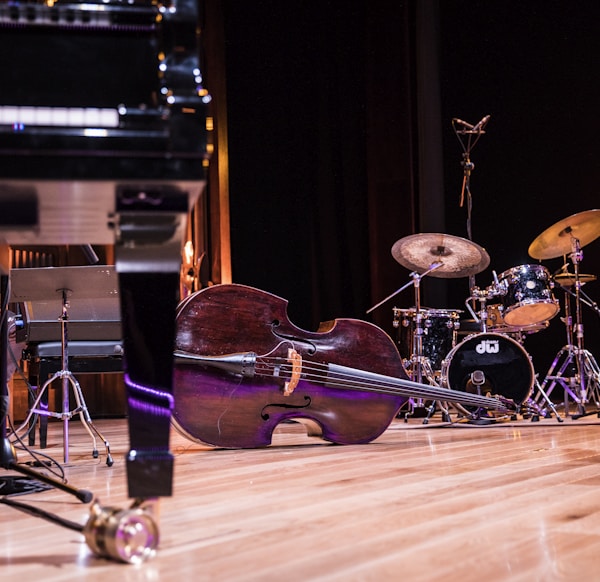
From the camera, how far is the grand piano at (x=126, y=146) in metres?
1.19

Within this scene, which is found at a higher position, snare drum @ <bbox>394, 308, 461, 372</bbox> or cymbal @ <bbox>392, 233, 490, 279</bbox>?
cymbal @ <bbox>392, 233, 490, 279</bbox>

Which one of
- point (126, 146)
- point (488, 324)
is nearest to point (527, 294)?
point (488, 324)

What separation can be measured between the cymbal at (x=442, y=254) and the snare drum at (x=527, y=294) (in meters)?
0.20

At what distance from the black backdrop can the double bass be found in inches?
111

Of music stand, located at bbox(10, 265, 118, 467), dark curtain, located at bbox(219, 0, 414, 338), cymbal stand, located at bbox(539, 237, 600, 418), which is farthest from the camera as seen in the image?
dark curtain, located at bbox(219, 0, 414, 338)

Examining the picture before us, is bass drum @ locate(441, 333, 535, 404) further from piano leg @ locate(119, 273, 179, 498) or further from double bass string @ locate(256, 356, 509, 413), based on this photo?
piano leg @ locate(119, 273, 179, 498)

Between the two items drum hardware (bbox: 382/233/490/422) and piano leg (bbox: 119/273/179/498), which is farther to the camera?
drum hardware (bbox: 382/233/490/422)

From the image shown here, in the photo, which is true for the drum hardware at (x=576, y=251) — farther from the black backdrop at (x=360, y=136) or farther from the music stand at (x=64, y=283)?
the music stand at (x=64, y=283)

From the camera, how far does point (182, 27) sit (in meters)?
1.28

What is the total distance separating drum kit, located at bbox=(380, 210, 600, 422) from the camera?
184 inches

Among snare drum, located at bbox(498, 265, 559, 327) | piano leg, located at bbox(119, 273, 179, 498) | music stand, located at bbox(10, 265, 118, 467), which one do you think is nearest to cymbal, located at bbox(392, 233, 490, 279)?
snare drum, located at bbox(498, 265, 559, 327)

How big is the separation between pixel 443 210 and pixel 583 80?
165cm

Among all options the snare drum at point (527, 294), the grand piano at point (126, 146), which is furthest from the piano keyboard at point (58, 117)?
the snare drum at point (527, 294)

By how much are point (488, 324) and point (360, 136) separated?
2.05 metres
